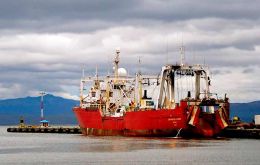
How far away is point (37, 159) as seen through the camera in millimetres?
70562

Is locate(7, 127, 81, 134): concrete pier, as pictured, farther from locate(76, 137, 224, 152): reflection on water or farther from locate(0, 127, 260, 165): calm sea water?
locate(0, 127, 260, 165): calm sea water

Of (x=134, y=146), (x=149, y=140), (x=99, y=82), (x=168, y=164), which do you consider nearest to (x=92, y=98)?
(x=99, y=82)

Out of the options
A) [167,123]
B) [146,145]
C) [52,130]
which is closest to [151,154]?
[146,145]

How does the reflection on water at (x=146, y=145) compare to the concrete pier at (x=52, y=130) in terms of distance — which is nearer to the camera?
the reflection on water at (x=146, y=145)

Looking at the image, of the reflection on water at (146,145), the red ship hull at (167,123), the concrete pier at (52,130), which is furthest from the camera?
the concrete pier at (52,130)

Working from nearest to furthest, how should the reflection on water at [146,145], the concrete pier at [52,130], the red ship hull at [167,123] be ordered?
the reflection on water at [146,145]
the red ship hull at [167,123]
the concrete pier at [52,130]

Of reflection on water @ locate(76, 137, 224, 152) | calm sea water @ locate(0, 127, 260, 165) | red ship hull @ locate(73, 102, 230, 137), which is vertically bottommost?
calm sea water @ locate(0, 127, 260, 165)

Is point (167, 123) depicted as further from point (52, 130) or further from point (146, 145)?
point (52, 130)

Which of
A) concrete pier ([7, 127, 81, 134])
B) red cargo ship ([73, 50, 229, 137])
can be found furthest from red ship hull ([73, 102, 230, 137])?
concrete pier ([7, 127, 81, 134])

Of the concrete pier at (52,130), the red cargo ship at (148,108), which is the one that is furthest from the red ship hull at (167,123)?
the concrete pier at (52,130)

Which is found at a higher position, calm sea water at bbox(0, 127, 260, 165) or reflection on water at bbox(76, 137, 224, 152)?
reflection on water at bbox(76, 137, 224, 152)

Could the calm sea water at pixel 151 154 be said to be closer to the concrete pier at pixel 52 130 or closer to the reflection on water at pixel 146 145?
the reflection on water at pixel 146 145

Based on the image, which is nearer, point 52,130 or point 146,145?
point 146,145

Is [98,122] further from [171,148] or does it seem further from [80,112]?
[171,148]
